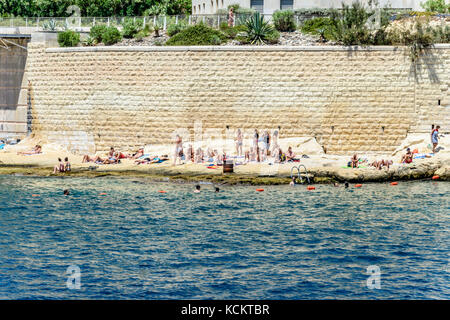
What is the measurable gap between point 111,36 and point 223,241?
20.0 meters

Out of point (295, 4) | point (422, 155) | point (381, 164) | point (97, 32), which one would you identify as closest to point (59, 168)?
point (97, 32)

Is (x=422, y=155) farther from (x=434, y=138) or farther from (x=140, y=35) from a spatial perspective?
(x=140, y=35)

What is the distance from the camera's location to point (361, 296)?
15430 mm

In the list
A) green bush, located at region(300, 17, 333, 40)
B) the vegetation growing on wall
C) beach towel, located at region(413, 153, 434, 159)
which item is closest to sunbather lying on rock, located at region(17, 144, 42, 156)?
green bush, located at region(300, 17, 333, 40)

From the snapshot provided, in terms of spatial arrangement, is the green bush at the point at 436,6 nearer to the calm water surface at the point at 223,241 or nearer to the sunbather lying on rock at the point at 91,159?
the calm water surface at the point at 223,241

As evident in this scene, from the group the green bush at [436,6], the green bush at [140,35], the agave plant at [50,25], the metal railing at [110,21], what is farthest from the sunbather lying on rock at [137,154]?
the green bush at [436,6]

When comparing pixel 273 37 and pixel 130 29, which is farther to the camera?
pixel 130 29

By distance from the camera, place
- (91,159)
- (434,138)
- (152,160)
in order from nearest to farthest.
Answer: (434,138), (152,160), (91,159)

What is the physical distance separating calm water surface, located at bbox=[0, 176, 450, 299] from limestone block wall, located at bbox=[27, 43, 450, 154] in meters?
5.17

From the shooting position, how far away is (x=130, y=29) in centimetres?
3791

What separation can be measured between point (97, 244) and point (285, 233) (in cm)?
578

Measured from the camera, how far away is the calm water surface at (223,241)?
635 inches

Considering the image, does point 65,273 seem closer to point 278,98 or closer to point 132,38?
point 278,98

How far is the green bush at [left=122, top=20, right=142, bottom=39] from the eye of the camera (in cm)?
3794
